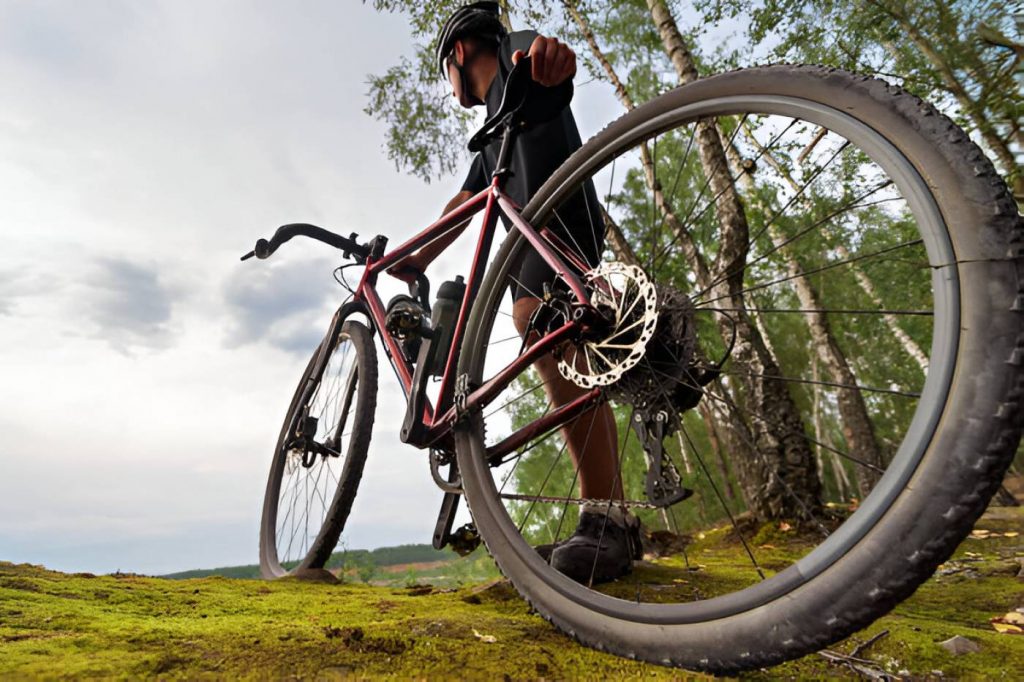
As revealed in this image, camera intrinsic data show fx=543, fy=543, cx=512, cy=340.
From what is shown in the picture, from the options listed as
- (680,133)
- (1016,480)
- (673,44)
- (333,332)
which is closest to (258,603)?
(333,332)

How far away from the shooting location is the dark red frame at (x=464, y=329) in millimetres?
1585

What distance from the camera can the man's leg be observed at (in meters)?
1.94

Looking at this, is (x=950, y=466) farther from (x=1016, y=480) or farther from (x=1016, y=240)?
(x=1016, y=480)

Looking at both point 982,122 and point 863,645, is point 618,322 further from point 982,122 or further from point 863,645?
point 982,122

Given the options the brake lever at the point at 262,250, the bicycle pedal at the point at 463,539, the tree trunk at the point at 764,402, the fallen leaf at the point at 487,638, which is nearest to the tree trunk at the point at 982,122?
the tree trunk at the point at 764,402

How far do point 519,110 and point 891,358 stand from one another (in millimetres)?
17785

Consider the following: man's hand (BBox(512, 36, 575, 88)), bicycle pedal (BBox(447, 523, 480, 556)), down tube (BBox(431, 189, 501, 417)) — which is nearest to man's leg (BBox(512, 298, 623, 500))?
down tube (BBox(431, 189, 501, 417))

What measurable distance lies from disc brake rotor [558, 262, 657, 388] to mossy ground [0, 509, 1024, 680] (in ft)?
2.20

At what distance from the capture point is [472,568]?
17.8m

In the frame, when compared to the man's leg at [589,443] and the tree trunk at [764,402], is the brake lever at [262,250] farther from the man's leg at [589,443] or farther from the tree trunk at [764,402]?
the tree trunk at [764,402]

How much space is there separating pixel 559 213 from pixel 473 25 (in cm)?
104

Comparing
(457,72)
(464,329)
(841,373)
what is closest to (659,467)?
(464,329)

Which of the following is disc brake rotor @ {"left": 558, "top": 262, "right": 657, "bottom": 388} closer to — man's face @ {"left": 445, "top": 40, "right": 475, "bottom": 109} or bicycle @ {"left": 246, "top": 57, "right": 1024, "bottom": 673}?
bicycle @ {"left": 246, "top": 57, "right": 1024, "bottom": 673}

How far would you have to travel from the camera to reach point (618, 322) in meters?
1.46
